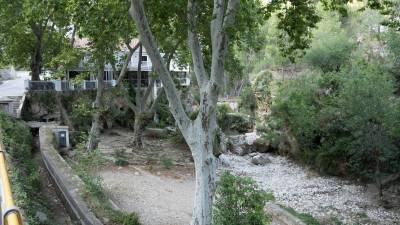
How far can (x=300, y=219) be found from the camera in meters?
11.0

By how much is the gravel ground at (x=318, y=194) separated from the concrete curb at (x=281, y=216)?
7.19ft

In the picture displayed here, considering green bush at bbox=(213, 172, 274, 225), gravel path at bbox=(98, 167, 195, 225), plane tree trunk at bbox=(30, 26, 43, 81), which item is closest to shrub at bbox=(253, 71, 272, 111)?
plane tree trunk at bbox=(30, 26, 43, 81)

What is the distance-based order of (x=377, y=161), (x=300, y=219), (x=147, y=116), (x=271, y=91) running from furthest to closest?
1. (x=271, y=91)
2. (x=147, y=116)
3. (x=377, y=161)
4. (x=300, y=219)

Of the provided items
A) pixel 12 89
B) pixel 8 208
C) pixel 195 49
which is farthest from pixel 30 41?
pixel 8 208

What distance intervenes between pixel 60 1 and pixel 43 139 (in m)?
9.58

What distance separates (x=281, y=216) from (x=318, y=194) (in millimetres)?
5572

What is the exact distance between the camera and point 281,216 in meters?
11.2

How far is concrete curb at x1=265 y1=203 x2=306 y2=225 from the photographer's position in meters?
10.7

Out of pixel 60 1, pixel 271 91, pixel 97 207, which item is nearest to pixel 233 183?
pixel 97 207

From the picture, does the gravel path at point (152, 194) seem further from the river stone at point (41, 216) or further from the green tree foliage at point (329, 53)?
the green tree foliage at point (329, 53)

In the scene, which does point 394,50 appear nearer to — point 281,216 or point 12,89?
point 281,216

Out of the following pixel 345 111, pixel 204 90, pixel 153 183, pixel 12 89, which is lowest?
pixel 153 183

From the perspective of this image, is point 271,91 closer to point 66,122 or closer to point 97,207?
point 66,122

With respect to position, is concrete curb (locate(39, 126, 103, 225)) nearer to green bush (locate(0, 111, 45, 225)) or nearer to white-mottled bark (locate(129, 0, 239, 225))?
green bush (locate(0, 111, 45, 225))
